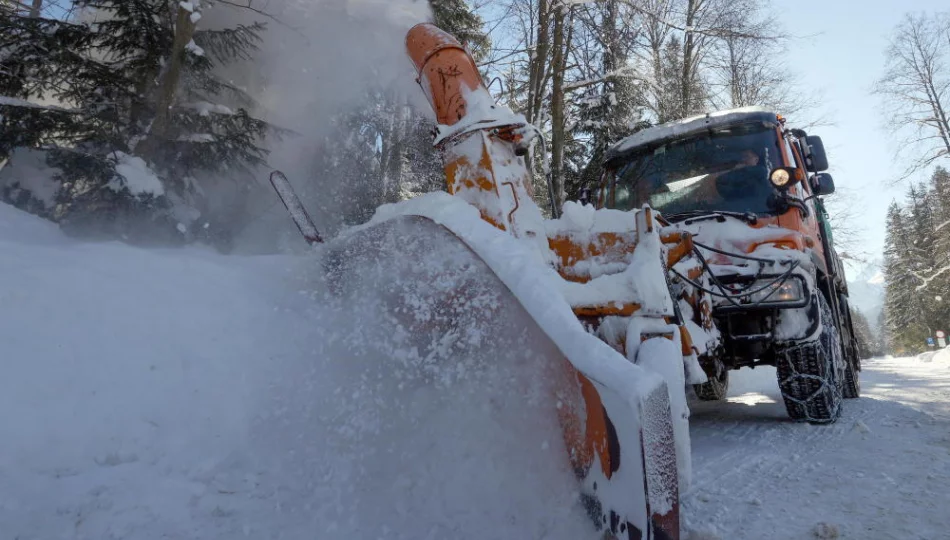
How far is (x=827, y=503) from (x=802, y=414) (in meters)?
1.83

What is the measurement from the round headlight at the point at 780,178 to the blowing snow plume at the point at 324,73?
6.41m

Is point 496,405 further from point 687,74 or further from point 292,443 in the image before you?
point 687,74

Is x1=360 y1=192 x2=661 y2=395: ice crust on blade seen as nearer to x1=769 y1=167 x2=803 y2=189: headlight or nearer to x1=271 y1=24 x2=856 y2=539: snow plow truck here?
x1=271 y1=24 x2=856 y2=539: snow plow truck

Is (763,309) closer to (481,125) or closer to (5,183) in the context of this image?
(481,125)

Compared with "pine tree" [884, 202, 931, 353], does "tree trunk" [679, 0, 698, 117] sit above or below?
above

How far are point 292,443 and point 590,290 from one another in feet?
4.86

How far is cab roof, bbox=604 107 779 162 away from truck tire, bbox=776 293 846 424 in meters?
1.44

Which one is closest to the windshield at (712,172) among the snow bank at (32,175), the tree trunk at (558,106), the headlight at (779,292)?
the headlight at (779,292)

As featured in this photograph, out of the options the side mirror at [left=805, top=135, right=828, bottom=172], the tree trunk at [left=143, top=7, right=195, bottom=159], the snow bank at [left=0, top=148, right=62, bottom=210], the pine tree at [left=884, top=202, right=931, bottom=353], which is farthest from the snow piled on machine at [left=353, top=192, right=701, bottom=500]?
the pine tree at [left=884, top=202, right=931, bottom=353]

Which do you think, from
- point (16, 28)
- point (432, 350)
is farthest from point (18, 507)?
point (16, 28)

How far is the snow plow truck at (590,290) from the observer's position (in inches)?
64.0

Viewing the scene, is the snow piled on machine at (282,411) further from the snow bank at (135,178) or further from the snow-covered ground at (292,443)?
the snow bank at (135,178)

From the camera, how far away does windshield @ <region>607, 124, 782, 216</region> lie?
403 centimetres

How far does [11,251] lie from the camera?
3393 millimetres
